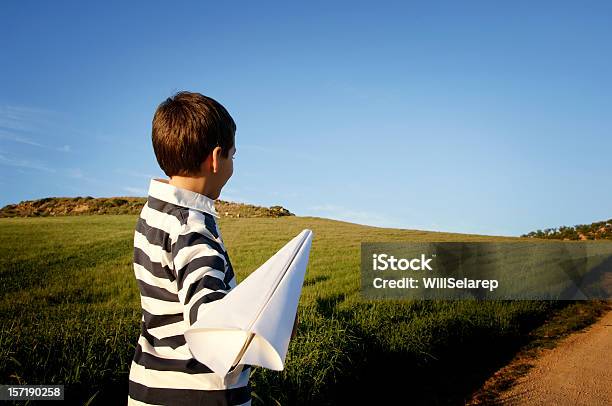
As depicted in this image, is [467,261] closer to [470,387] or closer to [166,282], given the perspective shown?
[470,387]

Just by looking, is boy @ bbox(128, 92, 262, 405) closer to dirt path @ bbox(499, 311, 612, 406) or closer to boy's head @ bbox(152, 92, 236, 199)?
boy's head @ bbox(152, 92, 236, 199)

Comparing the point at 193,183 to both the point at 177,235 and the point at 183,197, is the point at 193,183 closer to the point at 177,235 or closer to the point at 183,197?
the point at 183,197

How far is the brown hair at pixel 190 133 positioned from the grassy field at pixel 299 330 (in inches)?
89.6

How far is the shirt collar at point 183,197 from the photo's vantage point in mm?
1815

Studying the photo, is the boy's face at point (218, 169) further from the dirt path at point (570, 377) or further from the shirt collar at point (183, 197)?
the dirt path at point (570, 377)

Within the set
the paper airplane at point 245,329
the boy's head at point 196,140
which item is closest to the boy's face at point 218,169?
the boy's head at point 196,140

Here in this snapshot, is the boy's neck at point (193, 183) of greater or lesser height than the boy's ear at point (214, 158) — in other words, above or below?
below

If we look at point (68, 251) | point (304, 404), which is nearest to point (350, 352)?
point (304, 404)

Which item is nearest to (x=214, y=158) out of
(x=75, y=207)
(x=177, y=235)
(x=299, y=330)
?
(x=177, y=235)

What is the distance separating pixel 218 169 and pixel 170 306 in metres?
0.53


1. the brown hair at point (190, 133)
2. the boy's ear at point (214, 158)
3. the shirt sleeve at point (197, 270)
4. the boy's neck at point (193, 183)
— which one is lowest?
the shirt sleeve at point (197, 270)

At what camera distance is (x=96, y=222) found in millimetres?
16266

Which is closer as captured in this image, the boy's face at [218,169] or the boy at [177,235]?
the boy at [177,235]

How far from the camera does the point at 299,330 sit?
5.46m
